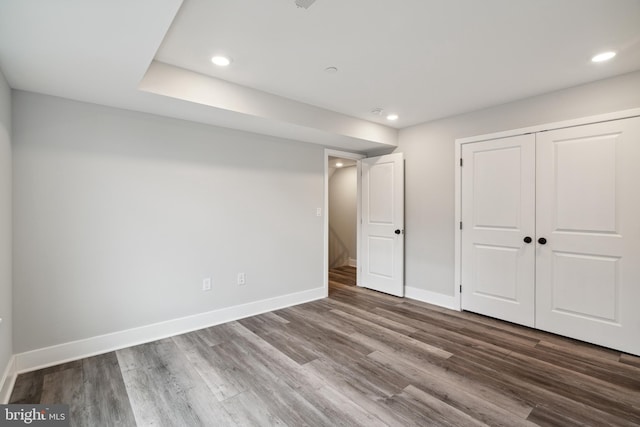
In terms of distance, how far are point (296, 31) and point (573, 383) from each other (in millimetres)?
3181

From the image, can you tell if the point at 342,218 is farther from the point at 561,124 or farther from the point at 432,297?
the point at 561,124

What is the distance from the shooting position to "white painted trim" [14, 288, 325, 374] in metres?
2.32

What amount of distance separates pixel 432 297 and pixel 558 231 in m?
1.64

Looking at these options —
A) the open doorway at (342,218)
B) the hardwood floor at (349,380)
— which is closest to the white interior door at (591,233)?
the hardwood floor at (349,380)

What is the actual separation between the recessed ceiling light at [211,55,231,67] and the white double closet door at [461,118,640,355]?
9.31 feet

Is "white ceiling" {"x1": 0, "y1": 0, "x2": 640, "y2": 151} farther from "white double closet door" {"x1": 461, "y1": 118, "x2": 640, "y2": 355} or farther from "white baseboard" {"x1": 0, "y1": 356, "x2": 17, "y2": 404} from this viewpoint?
"white baseboard" {"x1": 0, "y1": 356, "x2": 17, "y2": 404}

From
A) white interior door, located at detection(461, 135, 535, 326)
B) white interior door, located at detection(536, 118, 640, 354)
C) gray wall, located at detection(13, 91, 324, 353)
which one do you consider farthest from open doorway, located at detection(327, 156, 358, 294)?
white interior door, located at detection(536, 118, 640, 354)

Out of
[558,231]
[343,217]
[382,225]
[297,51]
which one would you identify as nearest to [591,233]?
[558,231]

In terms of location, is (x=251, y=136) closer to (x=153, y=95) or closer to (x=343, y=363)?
(x=153, y=95)

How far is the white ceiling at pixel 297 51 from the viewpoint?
1639 mm

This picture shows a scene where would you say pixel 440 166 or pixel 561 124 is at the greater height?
pixel 561 124

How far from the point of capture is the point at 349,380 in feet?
7.16

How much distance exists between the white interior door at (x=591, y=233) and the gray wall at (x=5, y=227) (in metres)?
4.53

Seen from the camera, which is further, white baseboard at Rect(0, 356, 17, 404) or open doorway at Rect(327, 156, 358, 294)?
open doorway at Rect(327, 156, 358, 294)
